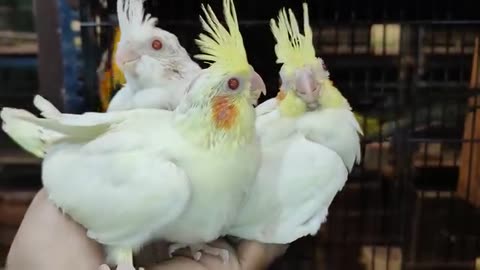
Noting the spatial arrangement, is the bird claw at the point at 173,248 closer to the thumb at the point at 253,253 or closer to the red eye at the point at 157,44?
the thumb at the point at 253,253

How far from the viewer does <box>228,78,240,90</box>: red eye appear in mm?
533

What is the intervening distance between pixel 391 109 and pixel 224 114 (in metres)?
0.71

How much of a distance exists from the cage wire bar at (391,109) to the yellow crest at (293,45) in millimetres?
368

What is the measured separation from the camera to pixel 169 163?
1.69 ft

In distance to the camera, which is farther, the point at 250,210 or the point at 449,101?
the point at 449,101

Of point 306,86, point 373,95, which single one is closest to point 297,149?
point 306,86

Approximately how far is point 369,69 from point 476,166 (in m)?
0.30

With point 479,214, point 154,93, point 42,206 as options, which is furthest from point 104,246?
point 479,214

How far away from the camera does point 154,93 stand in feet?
2.36

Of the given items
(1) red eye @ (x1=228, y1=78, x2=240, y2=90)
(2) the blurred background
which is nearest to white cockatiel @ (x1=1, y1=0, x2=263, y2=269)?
(1) red eye @ (x1=228, y1=78, x2=240, y2=90)

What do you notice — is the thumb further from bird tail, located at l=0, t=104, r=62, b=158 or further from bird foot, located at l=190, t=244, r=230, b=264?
bird tail, located at l=0, t=104, r=62, b=158

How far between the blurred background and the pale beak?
354 mm

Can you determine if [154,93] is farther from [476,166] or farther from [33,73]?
[476,166]

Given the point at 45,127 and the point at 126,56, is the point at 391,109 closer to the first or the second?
the point at 126,56
